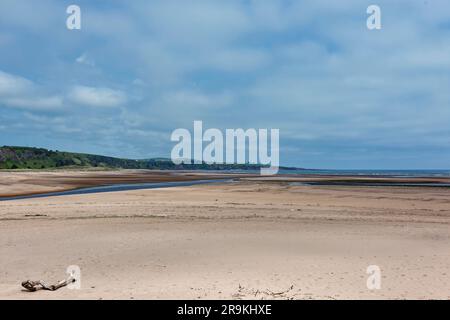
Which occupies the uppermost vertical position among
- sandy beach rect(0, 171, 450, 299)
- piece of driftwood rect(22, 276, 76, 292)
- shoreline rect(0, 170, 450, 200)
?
shoreline rect(0, 170, 450, 200)

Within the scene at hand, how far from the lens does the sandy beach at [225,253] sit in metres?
8.62

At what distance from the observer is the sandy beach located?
Answer: 28.3 ft

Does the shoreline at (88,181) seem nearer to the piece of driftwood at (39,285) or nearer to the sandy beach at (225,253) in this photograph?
the sandy beach at (225,253)

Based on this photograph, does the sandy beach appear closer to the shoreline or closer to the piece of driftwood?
the piece of driftwood

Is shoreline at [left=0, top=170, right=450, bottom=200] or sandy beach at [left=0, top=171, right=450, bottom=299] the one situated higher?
shoreline at [left=0, top=170, right=450, bottom=200]

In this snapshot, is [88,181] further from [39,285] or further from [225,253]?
[39,285]

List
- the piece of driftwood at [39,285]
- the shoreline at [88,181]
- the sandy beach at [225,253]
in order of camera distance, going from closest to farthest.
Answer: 1. the piece of driftwood at [39,285]
2. the sandy beach at [225,253]
3. the shoreline at [88,181]

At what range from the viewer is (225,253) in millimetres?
12406

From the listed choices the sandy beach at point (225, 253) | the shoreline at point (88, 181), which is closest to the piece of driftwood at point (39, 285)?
the sandy beach at point (225, 253)

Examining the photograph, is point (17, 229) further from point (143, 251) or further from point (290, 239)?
point (290, 239)

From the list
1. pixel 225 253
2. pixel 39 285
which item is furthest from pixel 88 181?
pixel 39 285

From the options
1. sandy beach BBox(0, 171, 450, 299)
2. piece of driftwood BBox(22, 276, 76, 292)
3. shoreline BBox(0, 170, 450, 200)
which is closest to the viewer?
piece of driftwood BBox(22, 276, 76, 292)

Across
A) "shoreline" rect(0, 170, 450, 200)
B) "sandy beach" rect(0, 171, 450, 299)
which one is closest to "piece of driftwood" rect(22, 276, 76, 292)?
"sandy beach" rect(0, 171, 450, 299)
